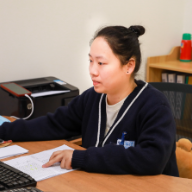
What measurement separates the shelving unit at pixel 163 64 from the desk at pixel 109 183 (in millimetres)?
1849

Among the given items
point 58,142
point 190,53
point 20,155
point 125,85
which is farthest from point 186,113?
point 190,53

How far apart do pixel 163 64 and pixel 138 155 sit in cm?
200

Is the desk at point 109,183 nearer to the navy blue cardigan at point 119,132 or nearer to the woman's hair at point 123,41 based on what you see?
the navy blue cardigan at point 119,132

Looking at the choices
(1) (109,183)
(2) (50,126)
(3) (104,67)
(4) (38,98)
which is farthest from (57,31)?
(1) (109,183)

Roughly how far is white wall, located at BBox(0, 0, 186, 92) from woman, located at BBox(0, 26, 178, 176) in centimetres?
→ 84

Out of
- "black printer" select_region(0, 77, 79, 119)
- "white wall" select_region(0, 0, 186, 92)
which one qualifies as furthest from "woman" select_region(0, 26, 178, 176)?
"white wall" select_region(0, 0, 186, 92)

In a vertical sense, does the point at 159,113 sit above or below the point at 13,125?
above

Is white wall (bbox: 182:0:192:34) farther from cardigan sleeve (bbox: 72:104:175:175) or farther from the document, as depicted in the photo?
the document

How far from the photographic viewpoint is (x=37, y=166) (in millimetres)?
1043

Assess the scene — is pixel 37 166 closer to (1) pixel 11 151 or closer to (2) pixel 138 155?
(1) pixel 11 151

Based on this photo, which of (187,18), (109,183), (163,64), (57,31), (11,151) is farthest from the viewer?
(187,18)

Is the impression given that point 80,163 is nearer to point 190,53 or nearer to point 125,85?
point 125,85

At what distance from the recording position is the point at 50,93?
1.87 meters

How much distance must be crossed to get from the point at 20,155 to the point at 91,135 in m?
0.29
